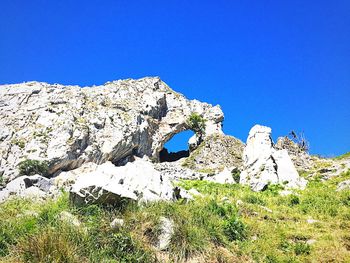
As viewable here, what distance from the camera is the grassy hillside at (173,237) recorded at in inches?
331

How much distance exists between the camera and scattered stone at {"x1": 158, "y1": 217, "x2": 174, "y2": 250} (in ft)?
31.2

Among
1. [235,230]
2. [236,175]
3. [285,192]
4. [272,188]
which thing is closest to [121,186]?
[235,230]

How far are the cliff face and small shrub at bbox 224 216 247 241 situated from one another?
39.3 meters

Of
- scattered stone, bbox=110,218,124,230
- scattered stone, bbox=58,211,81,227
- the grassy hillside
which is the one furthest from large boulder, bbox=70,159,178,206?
scattered stone, bbox=110,218,124,230

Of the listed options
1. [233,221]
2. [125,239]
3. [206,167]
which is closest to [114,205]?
[125,239]

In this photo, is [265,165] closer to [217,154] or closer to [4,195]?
[4,195]

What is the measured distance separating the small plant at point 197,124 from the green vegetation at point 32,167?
40.4 metres

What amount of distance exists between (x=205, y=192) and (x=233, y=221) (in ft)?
24.2

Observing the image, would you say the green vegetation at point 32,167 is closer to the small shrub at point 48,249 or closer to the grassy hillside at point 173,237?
the grassy hillside at point 173,237

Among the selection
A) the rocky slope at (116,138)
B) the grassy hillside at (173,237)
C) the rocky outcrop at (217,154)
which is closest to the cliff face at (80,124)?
the rocky slope at (116,138)

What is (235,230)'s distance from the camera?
10.8 metres

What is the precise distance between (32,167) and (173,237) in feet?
133

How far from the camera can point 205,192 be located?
18375mm

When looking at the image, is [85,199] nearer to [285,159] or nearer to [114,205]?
[114,205]
